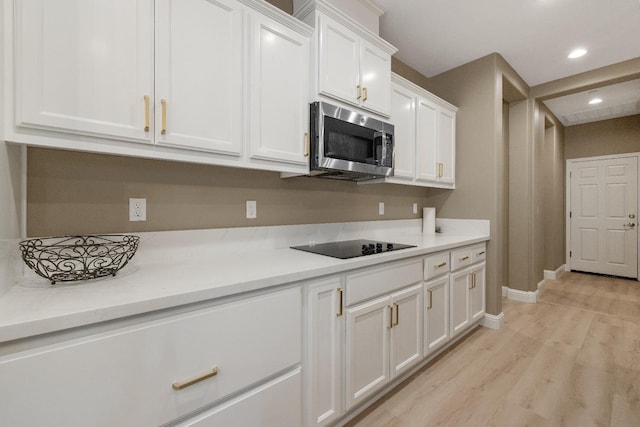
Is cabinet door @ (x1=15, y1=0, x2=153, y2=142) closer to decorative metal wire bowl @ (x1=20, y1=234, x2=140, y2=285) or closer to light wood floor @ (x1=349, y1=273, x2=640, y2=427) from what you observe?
decorative metal wire bowl @ (x1=20, y1=234, x2=140, y2=285)

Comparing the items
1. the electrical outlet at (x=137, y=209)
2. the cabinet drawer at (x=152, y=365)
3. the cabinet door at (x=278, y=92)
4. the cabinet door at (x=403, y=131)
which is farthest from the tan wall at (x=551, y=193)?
the electrical outlet at (x=137, y=209)

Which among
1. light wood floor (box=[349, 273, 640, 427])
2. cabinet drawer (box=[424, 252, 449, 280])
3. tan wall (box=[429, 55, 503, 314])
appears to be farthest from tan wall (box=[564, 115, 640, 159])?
cabinet drawer (box=[424, 252, 449, 280])

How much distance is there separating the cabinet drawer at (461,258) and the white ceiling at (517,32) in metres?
1.91

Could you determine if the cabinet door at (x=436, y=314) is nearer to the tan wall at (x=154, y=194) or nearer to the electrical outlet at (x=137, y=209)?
the tan wall at (x=154, y=194)

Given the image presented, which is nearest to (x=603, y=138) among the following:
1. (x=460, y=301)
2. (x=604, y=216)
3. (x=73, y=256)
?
(x=604, y=216)

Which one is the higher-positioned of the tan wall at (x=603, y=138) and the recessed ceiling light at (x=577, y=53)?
the recessed ceiling light at (x=577, y=53)

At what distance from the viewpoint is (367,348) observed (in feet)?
5.24

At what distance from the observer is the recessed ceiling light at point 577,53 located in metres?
2.79

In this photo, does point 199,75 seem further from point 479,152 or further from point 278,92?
point 479,152

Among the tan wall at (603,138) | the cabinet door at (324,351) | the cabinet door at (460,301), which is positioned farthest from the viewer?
the tan wall at (603,138)

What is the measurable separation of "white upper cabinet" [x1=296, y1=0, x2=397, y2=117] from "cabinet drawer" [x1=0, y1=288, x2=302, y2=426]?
131 cm

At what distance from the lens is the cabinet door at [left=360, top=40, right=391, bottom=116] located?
198 centimetres

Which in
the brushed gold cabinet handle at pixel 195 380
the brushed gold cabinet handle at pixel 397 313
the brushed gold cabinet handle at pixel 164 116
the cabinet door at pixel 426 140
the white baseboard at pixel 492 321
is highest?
the cabinet door at pixel 426 140

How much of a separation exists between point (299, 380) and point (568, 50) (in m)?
3.78
